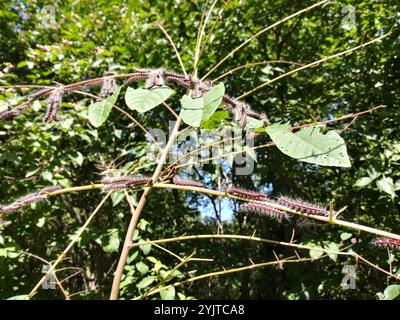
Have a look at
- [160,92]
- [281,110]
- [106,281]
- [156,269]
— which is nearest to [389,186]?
[281,110]

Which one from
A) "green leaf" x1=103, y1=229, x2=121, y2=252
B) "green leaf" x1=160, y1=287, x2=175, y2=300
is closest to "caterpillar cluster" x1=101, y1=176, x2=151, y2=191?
"green leaf" x1=160, y1=287, x2=175, y2=300

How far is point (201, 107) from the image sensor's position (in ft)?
2.50

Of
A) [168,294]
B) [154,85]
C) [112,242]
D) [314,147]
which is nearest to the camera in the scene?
[314,147]

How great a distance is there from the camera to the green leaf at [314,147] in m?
0.67

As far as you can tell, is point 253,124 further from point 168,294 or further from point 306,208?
point 168,294

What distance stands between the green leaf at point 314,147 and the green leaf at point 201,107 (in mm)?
139

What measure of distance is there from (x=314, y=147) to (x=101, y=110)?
46 cm

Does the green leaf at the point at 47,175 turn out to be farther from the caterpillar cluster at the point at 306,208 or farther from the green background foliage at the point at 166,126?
the caterpillar cluster at the point at 306,208

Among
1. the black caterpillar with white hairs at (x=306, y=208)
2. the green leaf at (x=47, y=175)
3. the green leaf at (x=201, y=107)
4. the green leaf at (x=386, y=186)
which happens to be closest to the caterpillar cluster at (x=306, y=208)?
the black caterpillar with white hairs at (x=306, y=208)

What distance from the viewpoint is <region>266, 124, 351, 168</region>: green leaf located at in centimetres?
67

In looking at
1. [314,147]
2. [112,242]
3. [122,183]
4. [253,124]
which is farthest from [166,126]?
[314,147]

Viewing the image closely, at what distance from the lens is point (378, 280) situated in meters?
3.71

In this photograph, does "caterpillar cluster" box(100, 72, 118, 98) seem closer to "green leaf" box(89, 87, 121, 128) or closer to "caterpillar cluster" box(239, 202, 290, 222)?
"green leaf" box(89, 87, 121, 128)
